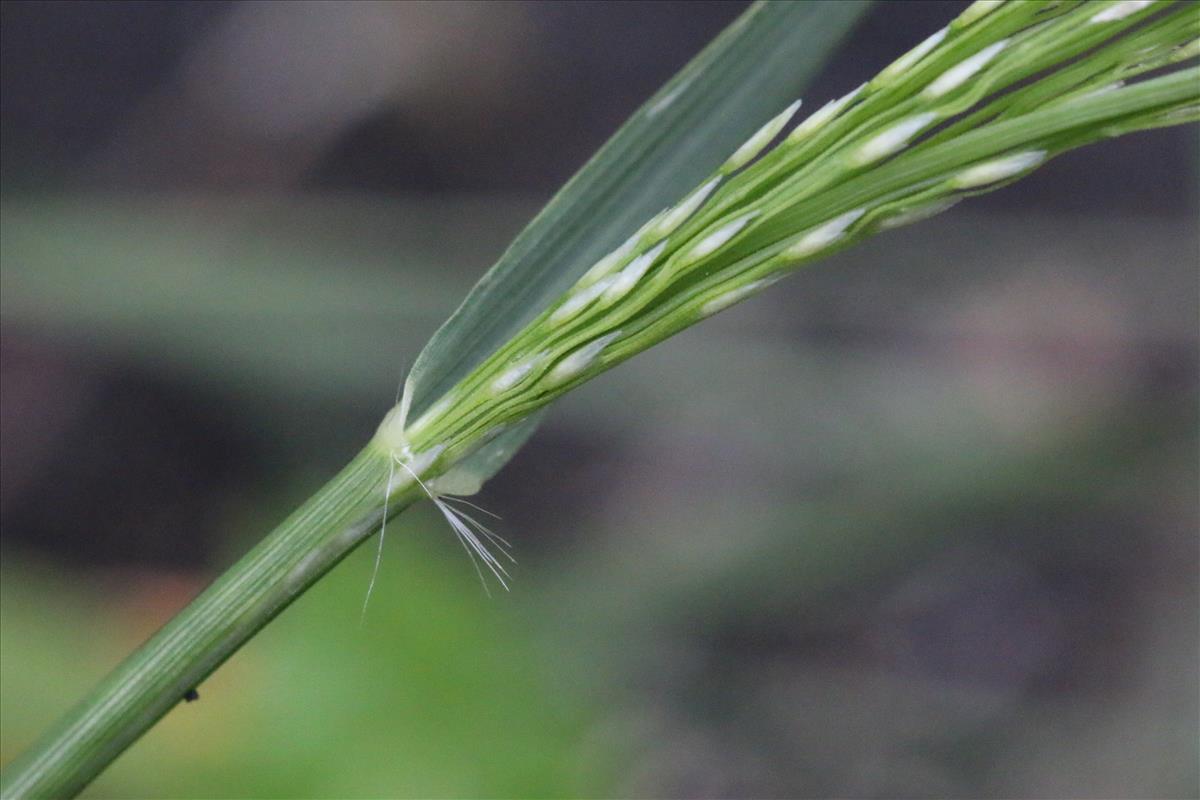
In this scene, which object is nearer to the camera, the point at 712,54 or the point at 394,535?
the point at 712,54

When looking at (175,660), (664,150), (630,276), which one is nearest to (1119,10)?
(630,276)

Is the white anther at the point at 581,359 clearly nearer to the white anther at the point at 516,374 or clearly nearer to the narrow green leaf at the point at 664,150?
the white anther at the point at 516,374

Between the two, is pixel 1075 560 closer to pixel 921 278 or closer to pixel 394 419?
pixel 921 278

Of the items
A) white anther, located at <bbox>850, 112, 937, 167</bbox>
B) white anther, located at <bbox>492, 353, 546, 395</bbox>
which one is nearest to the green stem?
white anther, located at <bbox>492, 353, 546, 395</bbox>

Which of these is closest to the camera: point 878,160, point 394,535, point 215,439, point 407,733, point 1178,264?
point 878,160

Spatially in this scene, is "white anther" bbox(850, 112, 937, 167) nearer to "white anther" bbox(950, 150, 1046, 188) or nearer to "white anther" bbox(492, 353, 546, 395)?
"white anther" bbox(950, 150, 1046, 188)

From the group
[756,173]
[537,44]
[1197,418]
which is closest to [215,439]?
[537,44]

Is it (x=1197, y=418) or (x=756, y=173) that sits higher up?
(x=1197, y=418)

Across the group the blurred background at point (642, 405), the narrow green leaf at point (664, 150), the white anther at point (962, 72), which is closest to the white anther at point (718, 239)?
the white anther at point (962, 72)
